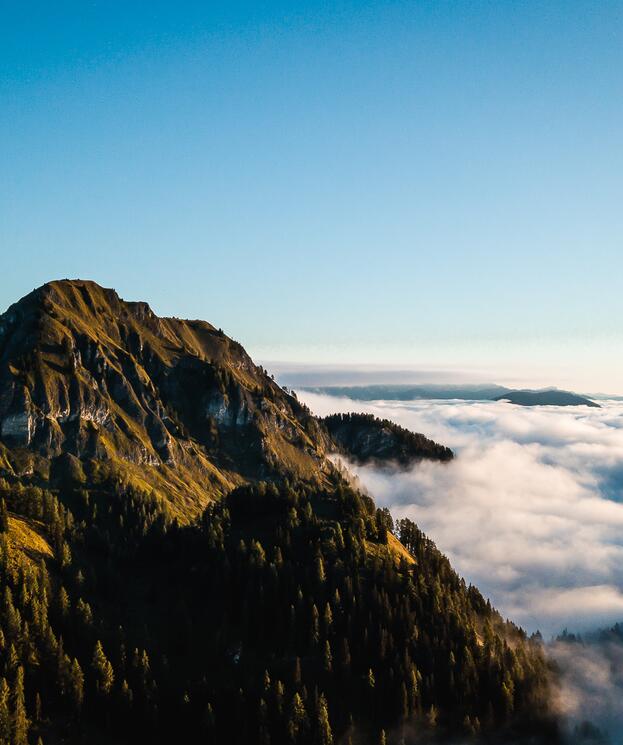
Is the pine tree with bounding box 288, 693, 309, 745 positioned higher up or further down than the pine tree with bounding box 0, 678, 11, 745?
further down

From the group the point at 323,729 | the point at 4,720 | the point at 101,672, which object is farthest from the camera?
the point at 101,672

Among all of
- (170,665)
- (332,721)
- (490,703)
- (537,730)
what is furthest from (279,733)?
(537,730)

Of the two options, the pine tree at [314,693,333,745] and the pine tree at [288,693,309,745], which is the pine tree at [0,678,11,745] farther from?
the pine tree at [314,693,333,745]

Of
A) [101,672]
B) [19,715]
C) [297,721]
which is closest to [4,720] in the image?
[19,715]

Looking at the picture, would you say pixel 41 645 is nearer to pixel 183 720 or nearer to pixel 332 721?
pixel 183 720

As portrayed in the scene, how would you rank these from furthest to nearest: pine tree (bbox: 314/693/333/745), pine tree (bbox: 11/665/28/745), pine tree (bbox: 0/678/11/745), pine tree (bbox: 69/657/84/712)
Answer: pine tree (bbox: 314/693/333/745)
pine tree (bbox: 69/657/84/712)
pine tree (bbox: 11/665/28/745)
pine tree (bbox: 0/678/11/745)

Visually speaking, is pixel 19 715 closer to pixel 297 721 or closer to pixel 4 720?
pixel 4 720

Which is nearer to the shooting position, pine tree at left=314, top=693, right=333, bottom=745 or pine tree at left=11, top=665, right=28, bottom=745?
pine tree at left=11, top=665, right=28, bottom=745

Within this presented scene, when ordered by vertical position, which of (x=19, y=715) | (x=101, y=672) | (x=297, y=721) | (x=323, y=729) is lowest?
(x=323, y=729)

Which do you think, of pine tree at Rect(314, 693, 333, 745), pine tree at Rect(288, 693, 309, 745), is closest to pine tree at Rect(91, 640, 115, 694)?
pine tree at Rect(288, 693, 309, 745)

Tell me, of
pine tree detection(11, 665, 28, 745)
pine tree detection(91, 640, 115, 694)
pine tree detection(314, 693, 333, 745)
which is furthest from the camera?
pine tree detection(91, 640, 115, 694)

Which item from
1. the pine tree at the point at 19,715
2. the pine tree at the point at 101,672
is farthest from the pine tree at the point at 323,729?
the pine tree at the point at 19,715

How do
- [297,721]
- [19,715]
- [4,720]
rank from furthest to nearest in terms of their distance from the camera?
[297,721] → [19,715] → [4,720]
